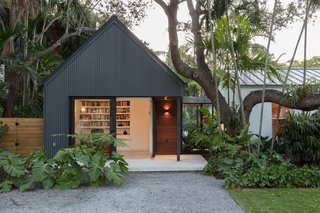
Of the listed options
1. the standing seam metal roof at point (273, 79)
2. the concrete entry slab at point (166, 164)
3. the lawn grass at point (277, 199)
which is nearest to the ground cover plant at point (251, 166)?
the lawn grass at point (277, 199)

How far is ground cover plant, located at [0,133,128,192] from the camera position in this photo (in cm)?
796

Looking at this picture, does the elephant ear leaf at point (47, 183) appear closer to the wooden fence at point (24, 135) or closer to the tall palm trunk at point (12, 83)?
the wooden fence at point (24, 135)

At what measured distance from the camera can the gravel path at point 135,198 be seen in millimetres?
6426

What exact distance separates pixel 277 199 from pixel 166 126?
6053 millimetres

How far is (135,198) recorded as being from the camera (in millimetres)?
7129

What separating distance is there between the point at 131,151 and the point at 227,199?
7.21 metres

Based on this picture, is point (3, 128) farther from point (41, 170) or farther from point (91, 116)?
point (41, 170)

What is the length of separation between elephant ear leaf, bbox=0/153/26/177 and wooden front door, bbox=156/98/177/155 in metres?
5.45

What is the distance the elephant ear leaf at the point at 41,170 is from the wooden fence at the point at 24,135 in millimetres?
3810

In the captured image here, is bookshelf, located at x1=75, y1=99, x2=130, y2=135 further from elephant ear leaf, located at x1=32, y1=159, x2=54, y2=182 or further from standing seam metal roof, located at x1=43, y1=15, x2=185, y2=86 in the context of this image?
elephant ear leaf, located at x1=32, y1=159, x2=54, y2=182

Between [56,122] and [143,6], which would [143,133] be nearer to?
[56,122]

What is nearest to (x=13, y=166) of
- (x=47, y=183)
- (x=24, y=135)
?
(x=47, y=183)

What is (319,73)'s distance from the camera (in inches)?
631

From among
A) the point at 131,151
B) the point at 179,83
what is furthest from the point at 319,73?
the point at 131,151
